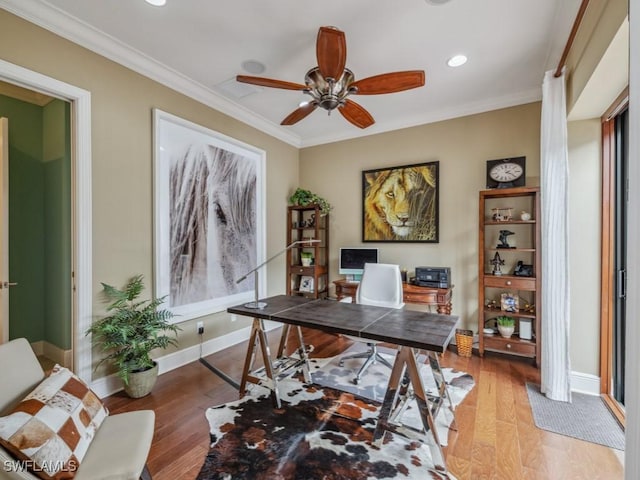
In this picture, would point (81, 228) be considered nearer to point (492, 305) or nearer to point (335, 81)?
point (335, 81)

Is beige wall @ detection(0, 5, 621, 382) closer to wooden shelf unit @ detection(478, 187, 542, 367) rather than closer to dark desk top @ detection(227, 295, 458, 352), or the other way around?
wooden shelf unit @ detection(478, 187, 542, 367)

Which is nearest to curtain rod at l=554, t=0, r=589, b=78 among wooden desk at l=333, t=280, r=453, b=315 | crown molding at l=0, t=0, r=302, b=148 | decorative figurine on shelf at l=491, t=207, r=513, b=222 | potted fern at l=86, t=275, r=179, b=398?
decorative figurine on shelf at l=491, t=207, r=513, b=222

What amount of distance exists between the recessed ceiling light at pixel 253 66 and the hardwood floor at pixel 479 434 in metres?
2.92

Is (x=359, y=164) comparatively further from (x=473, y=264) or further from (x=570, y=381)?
(x=570, y=381)

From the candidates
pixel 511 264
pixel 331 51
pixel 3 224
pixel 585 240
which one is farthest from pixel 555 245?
pixel 3 224

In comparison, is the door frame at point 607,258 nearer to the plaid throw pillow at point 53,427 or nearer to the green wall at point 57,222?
the plaid throw pillow at point 53,427

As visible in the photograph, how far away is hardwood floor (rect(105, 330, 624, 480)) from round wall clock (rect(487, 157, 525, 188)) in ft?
6.24

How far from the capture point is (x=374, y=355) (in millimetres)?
2916

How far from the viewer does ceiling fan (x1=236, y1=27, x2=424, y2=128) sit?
1.82 metres

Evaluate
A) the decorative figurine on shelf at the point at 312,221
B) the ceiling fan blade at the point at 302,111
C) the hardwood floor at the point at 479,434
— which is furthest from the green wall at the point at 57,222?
the decorative figurine on shelf at the point at 312,221

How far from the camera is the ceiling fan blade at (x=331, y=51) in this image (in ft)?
5.61

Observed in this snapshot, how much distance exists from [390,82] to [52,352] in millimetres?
4100

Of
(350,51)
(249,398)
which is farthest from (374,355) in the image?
(350,51)

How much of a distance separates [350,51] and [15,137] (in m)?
3.37
